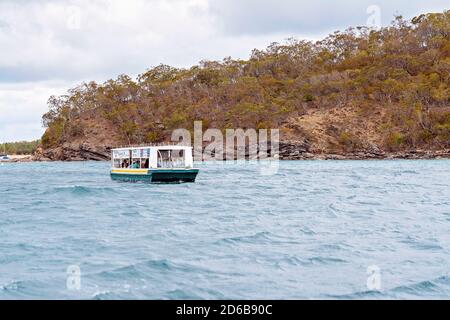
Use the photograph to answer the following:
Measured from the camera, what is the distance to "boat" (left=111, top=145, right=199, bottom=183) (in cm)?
4447

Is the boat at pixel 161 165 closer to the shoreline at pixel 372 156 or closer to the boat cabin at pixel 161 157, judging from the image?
the boat cabin at pixel 161 157

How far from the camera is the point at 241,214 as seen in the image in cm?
2831

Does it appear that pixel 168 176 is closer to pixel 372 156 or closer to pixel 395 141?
pixel 372 156

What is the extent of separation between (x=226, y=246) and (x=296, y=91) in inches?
4123

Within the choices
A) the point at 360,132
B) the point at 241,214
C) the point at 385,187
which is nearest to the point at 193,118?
the point at 360,132

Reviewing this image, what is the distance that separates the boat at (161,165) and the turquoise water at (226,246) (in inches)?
312

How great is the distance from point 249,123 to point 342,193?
79501 mm

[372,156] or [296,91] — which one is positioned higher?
[296,91]

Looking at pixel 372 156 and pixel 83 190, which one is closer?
pixel 83 190

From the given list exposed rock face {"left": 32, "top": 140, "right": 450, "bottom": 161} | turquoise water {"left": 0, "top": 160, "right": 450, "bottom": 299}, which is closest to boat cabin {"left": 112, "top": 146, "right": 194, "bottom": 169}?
turquoise water {"left": 0, "top": 160, "right": 450, "bottom": 299}

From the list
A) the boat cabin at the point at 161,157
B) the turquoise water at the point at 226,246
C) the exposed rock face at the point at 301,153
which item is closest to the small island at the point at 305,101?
the exposed rock face at the point at 301,153

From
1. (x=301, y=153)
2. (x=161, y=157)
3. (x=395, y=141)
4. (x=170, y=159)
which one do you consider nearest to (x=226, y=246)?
(x=161, y=157)

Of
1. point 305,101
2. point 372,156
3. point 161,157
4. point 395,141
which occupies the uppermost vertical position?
point 305,101

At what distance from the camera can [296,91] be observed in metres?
122
